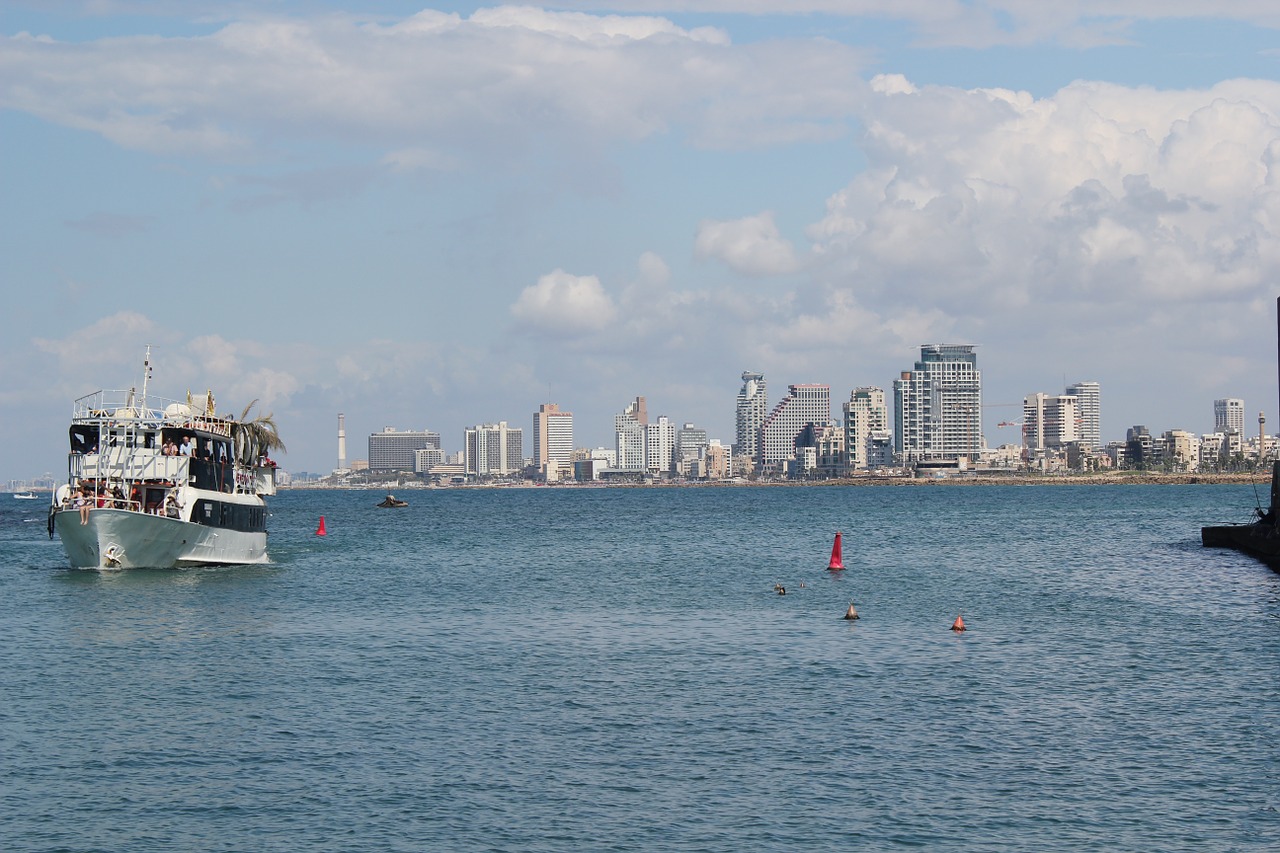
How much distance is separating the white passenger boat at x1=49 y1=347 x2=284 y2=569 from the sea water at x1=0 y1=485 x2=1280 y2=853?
2.44 metres

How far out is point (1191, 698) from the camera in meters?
34.6

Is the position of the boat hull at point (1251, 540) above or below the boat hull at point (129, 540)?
below

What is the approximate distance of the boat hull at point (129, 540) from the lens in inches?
2707

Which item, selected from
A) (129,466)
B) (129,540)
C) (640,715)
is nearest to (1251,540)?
(640,715)

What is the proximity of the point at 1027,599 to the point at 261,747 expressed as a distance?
3954cm

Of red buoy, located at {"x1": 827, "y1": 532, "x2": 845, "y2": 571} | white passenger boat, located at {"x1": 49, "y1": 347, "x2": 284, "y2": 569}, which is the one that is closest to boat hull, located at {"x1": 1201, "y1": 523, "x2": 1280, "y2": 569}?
red buoy, located at {"x1": 827, "y1": 532, "x2": 845, "y2": 571}

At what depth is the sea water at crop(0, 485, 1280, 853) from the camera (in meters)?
23.9

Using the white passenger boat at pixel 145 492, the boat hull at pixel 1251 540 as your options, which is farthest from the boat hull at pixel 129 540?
the boat hull at pixel 1251 540

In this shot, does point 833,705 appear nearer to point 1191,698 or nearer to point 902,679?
point 902,679

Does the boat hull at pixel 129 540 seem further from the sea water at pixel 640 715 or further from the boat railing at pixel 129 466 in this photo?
the boat railing at pixel 129 466

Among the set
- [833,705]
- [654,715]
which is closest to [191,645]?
[654,715]

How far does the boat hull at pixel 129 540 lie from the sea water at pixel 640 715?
1784 mm

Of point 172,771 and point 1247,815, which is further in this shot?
point 172,771

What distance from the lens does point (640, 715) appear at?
32.8m
